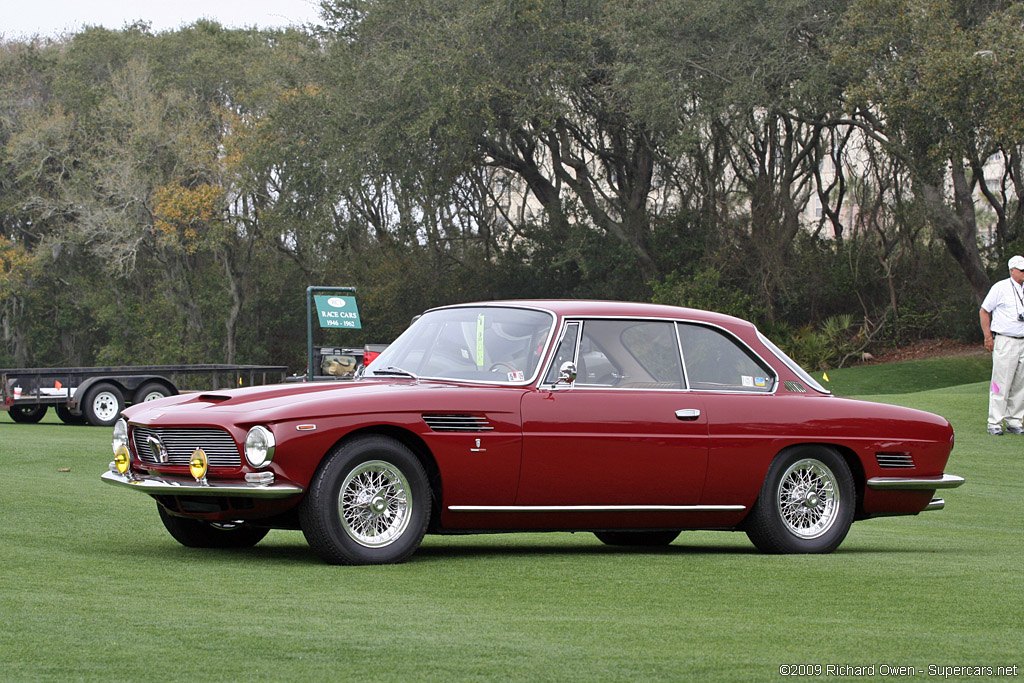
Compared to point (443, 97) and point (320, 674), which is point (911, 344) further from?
point (320, 674)

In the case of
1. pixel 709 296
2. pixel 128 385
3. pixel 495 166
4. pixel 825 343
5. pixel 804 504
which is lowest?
pixel 128 385

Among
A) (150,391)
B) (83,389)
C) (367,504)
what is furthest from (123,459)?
(150,391)

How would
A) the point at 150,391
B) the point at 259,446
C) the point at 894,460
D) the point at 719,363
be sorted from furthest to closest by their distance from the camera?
the point at 150,391 → the point at 894,460 → the point at 719,363 → the point at 259,446

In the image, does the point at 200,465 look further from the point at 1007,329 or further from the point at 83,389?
the point at 83,389

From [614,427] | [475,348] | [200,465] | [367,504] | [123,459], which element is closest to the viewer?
[200,465]

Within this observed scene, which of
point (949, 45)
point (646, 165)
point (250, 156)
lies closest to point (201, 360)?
point (250, 156)

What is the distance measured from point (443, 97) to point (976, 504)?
2776cm

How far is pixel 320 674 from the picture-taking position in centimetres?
446

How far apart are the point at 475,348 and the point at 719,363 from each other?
1.66 m

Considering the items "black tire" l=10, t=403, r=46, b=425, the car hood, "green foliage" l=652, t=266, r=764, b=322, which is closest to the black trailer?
"black tire" l=10, t=403, r=46, b=425

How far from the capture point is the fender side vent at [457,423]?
7.54m

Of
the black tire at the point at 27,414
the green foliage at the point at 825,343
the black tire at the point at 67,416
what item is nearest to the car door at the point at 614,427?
the black tire at the point at 67,416

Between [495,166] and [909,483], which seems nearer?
[909,483]

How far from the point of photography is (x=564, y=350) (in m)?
8.17
